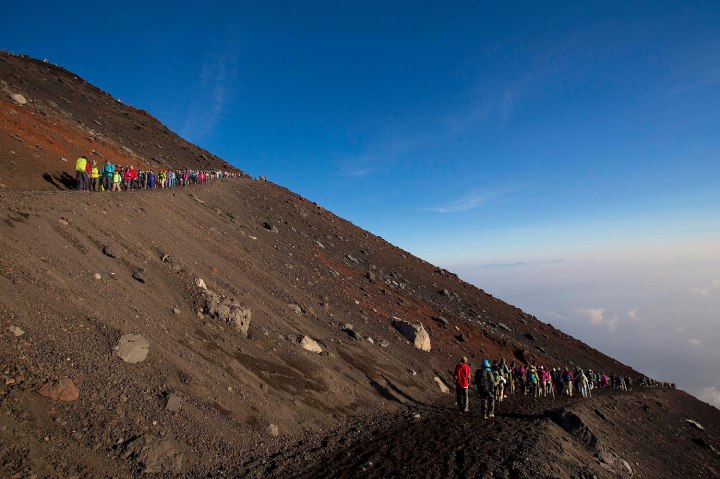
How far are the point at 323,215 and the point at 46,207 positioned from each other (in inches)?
1581

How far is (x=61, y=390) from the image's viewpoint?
763 cm

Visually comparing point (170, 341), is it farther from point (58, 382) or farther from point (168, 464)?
point (168, 464)

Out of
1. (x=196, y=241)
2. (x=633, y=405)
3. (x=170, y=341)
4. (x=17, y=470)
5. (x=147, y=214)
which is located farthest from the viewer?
(x=633, y=405)

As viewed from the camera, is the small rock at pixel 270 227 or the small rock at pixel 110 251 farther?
the small rock at pixel 270 227

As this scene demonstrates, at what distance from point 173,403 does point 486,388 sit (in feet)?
35.0

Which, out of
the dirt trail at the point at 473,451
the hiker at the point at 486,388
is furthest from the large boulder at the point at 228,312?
the hiker at the point at 486,388

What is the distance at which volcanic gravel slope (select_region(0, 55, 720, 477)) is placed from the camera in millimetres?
7828

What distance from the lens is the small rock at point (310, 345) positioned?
16.5 meters

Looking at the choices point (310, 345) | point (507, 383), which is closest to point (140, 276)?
point (310, 345)

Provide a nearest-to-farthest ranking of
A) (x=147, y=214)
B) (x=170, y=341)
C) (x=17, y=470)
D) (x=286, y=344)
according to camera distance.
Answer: (x=17, y=470)
(x=170, y=341)
(x=286, y=344)
(x=147, y=214)

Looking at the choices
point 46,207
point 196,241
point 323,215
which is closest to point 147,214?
point 196,241

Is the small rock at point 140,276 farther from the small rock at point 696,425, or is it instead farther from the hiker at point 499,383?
the small rock at point 696,425

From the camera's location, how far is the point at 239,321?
48.0ft

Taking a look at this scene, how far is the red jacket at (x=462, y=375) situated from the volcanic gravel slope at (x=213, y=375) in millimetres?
1244
